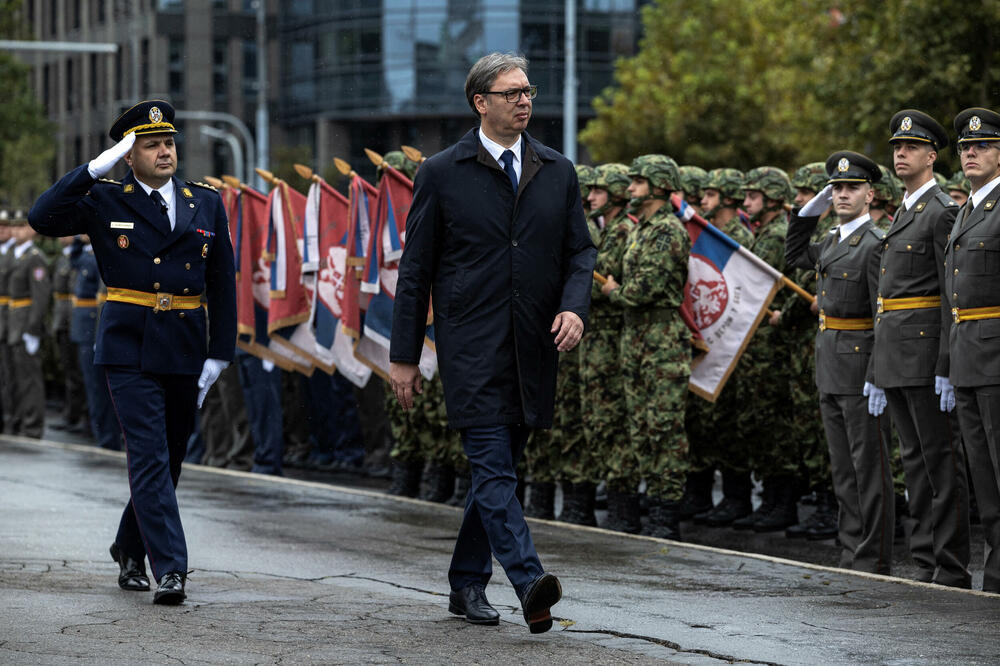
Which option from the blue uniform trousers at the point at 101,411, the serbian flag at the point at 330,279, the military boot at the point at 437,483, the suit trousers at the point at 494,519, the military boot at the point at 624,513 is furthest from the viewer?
the blue uniform trousers at the point at 101,411

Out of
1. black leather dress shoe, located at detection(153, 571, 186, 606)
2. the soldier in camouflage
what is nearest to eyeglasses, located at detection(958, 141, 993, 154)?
the soldier in camouflage

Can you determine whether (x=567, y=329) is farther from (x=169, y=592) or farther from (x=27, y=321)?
(x=27, y=321)

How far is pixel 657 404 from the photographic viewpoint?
11039 millimetres

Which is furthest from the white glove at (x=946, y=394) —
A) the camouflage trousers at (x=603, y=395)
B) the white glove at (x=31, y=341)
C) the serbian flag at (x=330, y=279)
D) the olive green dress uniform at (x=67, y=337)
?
the olive green dress uniform at (x=67, y=337)

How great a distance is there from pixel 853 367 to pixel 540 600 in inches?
150

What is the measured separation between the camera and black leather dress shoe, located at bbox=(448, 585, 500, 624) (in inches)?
281

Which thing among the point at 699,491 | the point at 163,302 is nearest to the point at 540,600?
the point at 163,302

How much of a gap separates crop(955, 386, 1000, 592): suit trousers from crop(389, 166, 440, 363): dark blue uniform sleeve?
9.60ft

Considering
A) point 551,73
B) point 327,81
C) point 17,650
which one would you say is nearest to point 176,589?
point 17,650

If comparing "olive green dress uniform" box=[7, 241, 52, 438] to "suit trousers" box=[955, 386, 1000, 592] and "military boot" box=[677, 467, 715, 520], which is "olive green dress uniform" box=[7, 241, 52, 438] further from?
"suit trousers" box=[955, 386, 1000, 592]

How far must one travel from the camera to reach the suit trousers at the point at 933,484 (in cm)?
903

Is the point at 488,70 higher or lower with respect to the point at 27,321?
higher

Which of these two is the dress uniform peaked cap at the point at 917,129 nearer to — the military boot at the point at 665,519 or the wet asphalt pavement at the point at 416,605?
the wet asphalt pavement at the point at 416,605

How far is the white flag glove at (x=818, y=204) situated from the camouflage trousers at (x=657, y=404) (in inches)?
42.6
